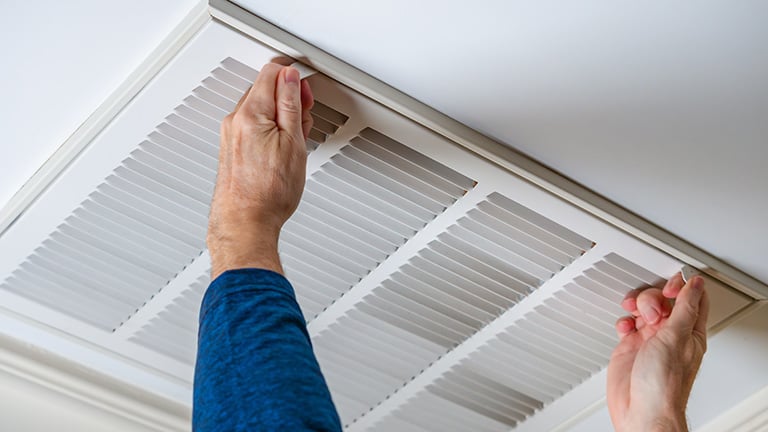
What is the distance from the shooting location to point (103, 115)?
1.34 m

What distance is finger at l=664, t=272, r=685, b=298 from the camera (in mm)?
1470

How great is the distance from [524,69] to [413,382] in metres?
0.69

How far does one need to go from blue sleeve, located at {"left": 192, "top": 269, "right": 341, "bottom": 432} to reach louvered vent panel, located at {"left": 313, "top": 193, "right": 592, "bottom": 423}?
1.63 feet

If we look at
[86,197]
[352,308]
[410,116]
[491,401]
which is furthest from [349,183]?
[491,401]

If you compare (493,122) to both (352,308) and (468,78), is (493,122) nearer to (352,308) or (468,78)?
(468,78)

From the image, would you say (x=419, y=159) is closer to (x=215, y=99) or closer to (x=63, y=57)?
(x=215, y=99)

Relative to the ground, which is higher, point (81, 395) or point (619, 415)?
point (81, 395)

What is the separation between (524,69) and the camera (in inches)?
49.2

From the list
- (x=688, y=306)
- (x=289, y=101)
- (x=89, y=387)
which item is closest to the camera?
(x=289, y=101)

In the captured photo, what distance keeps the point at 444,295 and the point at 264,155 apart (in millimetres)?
439

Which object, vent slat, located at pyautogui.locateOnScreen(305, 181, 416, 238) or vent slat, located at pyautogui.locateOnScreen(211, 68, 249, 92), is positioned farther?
vent slat, located at pyautogui.locateOnScreen(305, 181, 416, 238)

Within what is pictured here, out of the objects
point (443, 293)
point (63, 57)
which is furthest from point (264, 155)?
point (443, 293)

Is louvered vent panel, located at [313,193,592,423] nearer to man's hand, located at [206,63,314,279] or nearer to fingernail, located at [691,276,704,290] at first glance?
fingernail, located at [691,276,704,290]

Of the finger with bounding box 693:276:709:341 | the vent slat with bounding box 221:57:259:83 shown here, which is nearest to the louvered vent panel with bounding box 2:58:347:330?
the vent slat with bounding box 221:57:259:83
